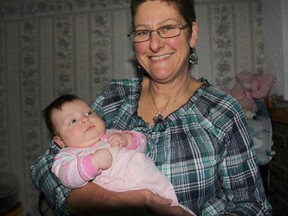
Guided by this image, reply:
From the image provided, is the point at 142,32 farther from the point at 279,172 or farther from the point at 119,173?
the point at 279,172

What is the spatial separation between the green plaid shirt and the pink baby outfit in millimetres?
59

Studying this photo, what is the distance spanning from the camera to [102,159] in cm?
93

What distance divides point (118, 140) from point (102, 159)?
107 millimetres

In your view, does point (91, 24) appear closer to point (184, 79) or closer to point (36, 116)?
point (36, 116)

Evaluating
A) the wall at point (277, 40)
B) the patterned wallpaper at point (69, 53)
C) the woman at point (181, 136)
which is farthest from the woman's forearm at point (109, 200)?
the patterned wallpaper at point (69, 53)

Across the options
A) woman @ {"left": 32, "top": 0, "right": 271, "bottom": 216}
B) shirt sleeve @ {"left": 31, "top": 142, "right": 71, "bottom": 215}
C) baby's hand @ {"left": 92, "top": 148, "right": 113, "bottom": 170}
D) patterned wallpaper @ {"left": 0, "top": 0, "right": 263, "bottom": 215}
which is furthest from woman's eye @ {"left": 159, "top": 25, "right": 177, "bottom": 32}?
patterned wallpaper @ {"left": 0, "top": 0, "right": 263, "bottom": 215}

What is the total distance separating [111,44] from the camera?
2.69 m

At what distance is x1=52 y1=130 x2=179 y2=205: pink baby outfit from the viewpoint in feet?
3.05

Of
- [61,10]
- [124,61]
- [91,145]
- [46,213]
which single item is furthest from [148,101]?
[61,10]

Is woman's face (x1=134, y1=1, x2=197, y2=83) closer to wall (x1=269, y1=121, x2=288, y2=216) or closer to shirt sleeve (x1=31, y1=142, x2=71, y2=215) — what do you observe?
shirt sleeve (x1=31, y1=142, x2=71, y2=215)

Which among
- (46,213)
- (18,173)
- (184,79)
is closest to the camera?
(184,79)

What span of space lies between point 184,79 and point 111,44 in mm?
1628

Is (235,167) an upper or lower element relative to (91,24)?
lower

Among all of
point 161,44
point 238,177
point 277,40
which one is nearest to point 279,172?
point 277,40
